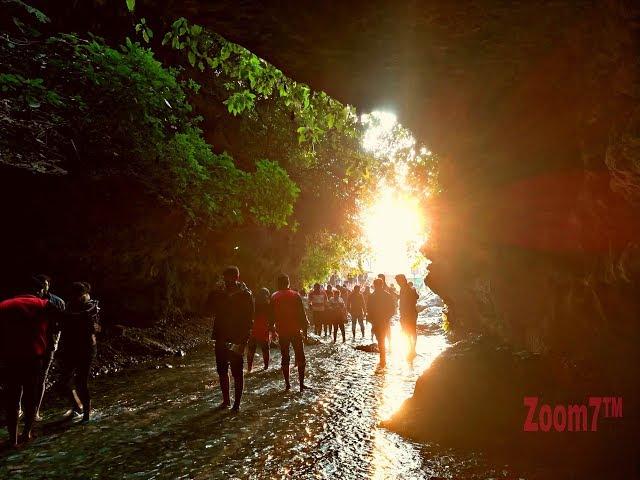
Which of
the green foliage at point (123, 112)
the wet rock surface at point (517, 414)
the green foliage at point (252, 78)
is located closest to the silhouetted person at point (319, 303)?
the green foliage at point (123, 112)

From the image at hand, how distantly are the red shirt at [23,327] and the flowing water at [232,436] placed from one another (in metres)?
1.27

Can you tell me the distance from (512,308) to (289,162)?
512 inches

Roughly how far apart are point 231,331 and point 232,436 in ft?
5.54

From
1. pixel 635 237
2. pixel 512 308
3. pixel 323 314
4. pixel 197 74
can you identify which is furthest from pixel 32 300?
pixel 197 74

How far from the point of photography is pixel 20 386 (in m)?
5.14

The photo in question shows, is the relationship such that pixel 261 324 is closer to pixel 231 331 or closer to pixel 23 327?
pixel 231 331

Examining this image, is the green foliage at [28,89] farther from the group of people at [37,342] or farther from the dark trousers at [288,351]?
the dark trousers at [288,351]

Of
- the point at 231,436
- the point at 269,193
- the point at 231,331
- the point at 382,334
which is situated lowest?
the point at 231,436

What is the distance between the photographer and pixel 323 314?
51.7 feet

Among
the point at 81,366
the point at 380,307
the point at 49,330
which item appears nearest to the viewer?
the point at 49,330

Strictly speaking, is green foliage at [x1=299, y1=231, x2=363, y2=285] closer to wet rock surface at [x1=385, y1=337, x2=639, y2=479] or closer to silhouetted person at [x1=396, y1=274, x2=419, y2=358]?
silhouetted person at [x1=396, y1=274, x2=419, y2=358]

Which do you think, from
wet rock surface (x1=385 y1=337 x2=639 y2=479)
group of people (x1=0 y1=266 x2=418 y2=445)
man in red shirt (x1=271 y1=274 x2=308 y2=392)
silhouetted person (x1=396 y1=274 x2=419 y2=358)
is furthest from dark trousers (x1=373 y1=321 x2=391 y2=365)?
man in red shirt (x1=271 y1=274 x2=308 y2=392)

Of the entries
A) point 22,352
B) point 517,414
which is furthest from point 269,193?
point 517,414

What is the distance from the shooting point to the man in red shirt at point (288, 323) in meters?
7.67
